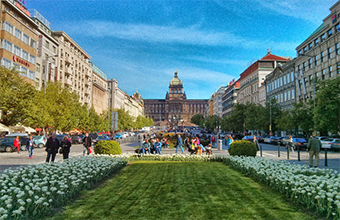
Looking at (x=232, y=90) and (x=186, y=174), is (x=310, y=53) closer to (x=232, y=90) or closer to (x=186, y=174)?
(x=186, y=174)

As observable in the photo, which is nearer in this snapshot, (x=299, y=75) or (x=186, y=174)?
(x=186, y=174)

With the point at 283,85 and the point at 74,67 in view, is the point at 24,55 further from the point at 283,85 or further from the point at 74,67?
the point at 283,85

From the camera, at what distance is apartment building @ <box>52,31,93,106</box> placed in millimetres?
69125

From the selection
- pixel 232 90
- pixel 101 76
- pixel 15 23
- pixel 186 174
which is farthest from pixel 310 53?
pixel 101 76

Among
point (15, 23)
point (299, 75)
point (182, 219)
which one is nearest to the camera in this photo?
point (182, 219)

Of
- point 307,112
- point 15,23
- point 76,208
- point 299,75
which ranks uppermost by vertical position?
point 15,23

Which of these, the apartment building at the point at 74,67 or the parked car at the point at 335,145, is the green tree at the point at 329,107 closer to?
the parked car at the point at 335,145

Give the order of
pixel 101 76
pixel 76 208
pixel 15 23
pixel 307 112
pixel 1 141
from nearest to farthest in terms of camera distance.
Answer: pixel 76 208, pixel 1 141, pixel 307 112, pixel 15 23, pixel 101 76

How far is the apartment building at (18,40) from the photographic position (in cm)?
4081

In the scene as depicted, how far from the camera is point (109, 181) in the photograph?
35.2 ft

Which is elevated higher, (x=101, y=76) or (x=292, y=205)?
(x=101, y=76)

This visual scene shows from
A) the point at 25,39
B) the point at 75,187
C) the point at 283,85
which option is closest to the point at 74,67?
the point at 25,39

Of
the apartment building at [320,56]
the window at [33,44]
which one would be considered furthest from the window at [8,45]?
the apartment building at [320,56]

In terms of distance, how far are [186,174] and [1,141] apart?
78.8 ft
